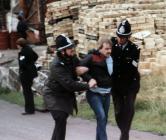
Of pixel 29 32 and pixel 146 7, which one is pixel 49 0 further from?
pixel 146 7

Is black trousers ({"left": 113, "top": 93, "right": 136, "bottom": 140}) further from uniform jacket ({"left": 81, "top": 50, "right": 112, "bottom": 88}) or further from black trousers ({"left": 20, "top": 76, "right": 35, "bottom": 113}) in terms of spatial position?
black trousers ({"left": 20, "top": 76, "right": 35, "bottom": 113})

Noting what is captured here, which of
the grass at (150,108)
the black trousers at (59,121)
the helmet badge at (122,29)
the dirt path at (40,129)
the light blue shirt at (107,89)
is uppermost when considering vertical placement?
the helmet badge at (122,29)

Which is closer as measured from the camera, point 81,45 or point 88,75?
point 88,75

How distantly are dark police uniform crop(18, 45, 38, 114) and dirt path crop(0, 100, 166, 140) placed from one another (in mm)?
290

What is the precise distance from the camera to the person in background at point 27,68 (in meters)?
13.2

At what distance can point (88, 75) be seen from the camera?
838cm

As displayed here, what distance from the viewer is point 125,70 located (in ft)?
29.0

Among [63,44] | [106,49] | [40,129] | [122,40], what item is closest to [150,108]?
[40,129]

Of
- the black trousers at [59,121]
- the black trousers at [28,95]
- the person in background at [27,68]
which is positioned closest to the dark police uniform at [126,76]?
the black trousers at [59,121]

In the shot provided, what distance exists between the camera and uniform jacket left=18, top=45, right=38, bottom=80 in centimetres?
1316

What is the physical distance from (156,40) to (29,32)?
41.1 feet

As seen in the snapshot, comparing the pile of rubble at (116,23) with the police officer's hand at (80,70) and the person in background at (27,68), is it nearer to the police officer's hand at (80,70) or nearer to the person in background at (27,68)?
the person in background at (27,68)

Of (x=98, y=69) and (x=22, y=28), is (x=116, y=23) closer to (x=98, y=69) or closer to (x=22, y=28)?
(x=98, y=69)

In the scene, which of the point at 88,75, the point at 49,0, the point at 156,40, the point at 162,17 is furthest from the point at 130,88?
the point at 49,0
